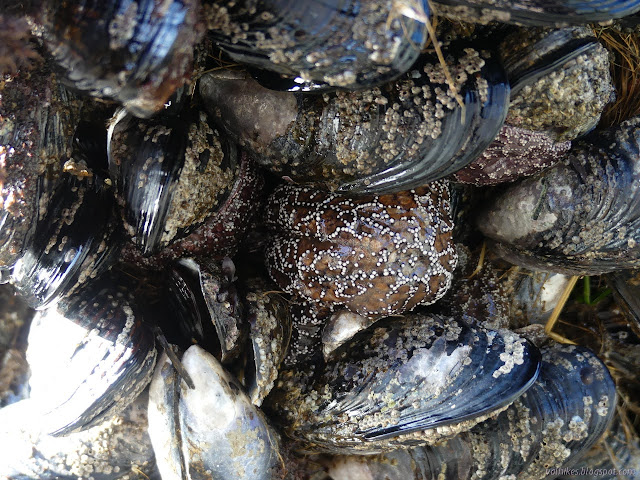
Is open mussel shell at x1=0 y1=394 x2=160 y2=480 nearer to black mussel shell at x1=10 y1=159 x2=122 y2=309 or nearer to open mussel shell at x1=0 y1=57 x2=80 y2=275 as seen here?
black mussel shell at x1=10 y1=159 x2=122 y2=309

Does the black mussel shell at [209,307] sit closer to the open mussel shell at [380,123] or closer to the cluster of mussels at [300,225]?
the cluster of mussels at [300,225]

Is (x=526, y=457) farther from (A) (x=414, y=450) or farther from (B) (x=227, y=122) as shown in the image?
(B) (x=227, y=122)

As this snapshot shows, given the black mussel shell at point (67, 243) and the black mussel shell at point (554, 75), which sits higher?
the black mussel shell at point (554, 75)

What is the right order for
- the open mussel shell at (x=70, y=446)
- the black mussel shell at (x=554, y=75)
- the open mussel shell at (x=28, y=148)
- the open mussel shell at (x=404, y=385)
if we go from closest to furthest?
the open mussel shell at (x=28, y=148) → the black mussel shell at (x=554, y=75) → the open mussel shell at (x=404, y=385) → the open mussel shell at (x=70, y=446)

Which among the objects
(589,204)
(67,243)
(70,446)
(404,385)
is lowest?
(70,446)

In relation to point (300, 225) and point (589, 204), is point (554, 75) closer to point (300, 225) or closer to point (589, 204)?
point (589, 204)

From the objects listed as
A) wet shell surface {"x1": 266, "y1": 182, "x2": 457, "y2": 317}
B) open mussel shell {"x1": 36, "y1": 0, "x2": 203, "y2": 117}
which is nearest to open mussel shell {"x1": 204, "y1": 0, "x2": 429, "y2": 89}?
open mussel shell {"x1": 36, "y1": 0, "x2": 203, "y2": 117}

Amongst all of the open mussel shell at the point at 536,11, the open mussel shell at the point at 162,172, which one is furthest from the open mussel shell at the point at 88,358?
the open mussel shell at the point at 536,11

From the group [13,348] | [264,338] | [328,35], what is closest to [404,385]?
[264,338]
